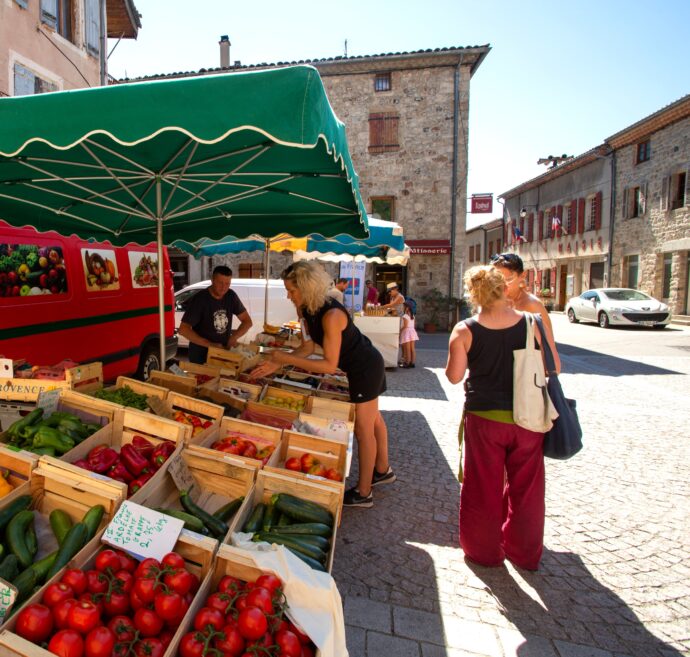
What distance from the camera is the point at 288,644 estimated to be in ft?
5.05

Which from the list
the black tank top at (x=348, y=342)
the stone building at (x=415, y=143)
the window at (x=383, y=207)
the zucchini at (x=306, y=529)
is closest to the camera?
the zucchini at (x=306, y=529)

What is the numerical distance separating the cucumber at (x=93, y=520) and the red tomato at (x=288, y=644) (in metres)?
0.88

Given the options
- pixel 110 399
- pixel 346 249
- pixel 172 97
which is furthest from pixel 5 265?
pixel 346 249

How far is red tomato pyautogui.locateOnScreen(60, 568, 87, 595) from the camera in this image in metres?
1.66

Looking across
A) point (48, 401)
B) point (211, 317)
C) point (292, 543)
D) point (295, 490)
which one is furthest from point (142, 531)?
point (211, 317)

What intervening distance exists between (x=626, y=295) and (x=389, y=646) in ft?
65.0

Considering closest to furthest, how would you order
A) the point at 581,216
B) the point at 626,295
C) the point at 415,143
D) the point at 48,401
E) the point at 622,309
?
the point at 48,401 < the point at 622,309 < the point at 626,295 < the point at 415,143 < the point at 581,216

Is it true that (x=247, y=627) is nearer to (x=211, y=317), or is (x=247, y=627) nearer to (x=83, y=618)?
(x=83, y=618)

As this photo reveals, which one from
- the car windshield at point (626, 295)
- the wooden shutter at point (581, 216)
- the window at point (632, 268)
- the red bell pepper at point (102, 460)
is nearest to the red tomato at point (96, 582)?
the red bell pepper at point (102, 460)

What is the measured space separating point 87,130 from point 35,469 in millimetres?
1539

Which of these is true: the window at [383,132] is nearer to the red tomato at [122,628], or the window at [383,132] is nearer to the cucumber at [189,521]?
the cucumber at [189,521]

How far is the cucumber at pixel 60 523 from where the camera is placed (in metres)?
2.02

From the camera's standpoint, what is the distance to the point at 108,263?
6.60 m

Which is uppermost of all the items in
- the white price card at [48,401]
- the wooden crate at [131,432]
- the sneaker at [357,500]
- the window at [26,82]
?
the window at [26,82]
